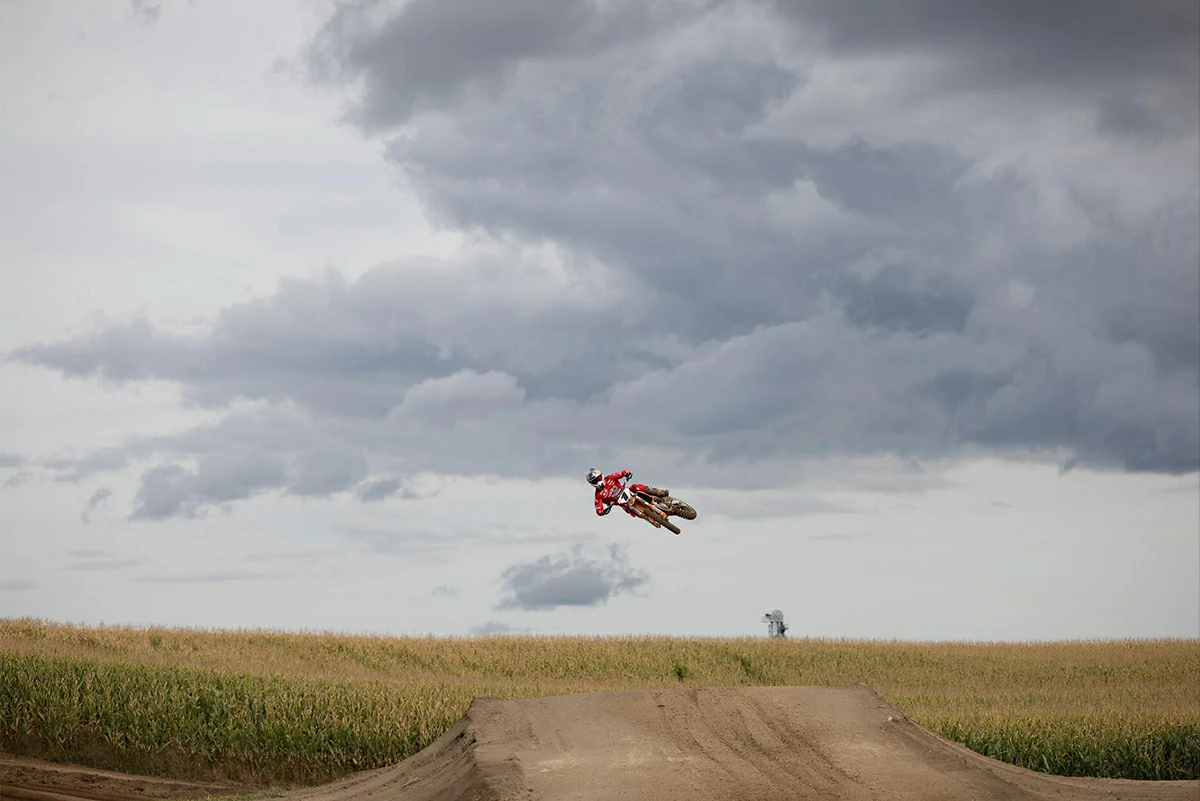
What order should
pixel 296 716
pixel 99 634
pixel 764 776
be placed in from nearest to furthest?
pixel 764 776 → pixel 296 716 → pixel 99 634

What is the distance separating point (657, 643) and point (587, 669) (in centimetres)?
463

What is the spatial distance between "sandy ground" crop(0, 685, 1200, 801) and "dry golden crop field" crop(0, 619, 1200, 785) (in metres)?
1.97

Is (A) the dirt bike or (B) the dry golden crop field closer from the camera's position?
(A) the dirt bike

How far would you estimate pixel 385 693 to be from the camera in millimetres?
25359

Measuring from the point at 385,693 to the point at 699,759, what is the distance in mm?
10143

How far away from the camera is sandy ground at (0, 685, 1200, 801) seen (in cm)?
1680

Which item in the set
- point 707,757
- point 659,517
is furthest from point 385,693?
point 659,517

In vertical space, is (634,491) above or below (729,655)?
above

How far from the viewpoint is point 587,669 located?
3875cm

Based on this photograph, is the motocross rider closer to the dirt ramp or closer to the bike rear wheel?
the bike rear wheel

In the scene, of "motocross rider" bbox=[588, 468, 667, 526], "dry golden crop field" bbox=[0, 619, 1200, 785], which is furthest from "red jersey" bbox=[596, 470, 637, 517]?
"dry golden crop field" bbox=[0, 619, 1200, 785]

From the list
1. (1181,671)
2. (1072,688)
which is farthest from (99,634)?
(1181,671)

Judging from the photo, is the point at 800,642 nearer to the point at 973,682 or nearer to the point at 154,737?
the point at 973,682

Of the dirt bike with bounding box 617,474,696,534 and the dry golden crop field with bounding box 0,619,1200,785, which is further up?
the dirt bike with bounding box 617,474,696,534
